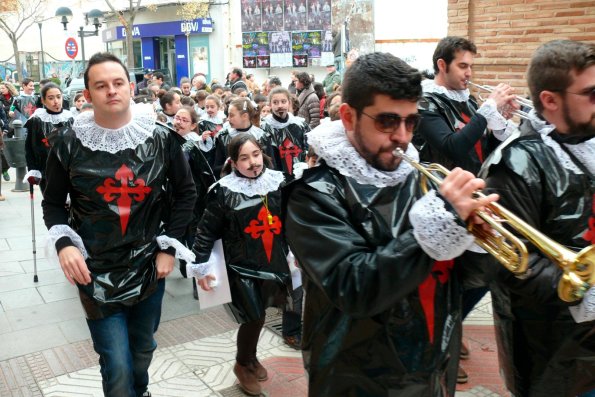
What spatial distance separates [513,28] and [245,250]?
227 inches

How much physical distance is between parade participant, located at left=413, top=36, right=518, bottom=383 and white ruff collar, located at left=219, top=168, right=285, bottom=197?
1.09 metres

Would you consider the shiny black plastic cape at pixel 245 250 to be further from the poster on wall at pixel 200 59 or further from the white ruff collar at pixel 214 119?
the poster on wall at pixel 200 59

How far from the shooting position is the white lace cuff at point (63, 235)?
129 inches

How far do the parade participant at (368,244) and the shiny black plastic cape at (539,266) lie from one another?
18.0 inches

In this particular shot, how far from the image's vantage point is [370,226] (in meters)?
2.05

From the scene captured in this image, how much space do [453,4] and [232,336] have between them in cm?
600

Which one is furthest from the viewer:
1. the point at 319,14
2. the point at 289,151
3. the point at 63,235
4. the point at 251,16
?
the point at 251,16

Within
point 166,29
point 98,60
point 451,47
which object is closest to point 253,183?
point 98,60

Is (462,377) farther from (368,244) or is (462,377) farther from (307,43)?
(307,43)

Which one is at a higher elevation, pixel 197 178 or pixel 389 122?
pixel 389 122

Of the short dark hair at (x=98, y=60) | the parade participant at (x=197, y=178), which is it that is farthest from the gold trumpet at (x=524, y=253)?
the parade participant at (x=197, y=178)

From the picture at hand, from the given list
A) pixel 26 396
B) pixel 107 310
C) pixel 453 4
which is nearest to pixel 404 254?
pixel 107 310

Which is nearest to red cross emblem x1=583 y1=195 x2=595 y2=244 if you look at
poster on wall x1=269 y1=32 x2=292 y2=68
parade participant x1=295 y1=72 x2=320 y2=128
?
parade participant x1=295 y1=72 x2=320 y2=128

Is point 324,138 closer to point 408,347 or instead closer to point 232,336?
point 408,347
